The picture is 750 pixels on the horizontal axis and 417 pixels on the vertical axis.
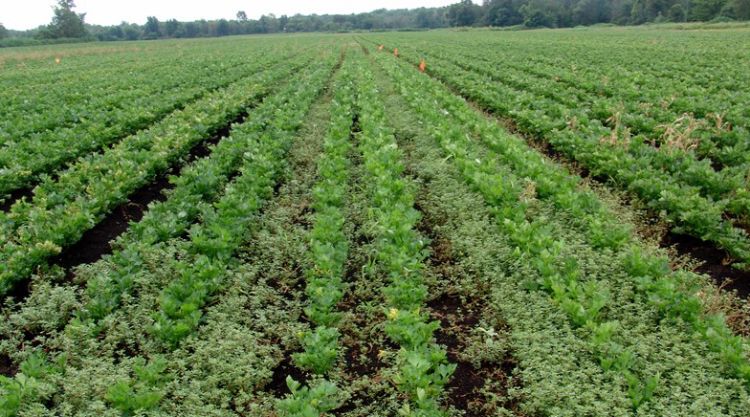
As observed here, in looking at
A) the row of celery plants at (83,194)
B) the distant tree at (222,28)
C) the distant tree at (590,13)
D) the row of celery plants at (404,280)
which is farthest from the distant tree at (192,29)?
the row of celery plants at (404,280)

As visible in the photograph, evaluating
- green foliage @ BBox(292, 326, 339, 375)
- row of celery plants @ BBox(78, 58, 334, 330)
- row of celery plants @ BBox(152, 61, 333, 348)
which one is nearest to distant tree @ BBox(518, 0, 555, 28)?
row of celery plants @ BBox(78, 58, 334, 330)

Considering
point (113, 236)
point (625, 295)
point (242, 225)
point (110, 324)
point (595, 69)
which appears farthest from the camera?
point (595, 69)

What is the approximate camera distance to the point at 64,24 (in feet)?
273

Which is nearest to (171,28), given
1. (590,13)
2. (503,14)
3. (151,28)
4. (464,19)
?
(151,28)

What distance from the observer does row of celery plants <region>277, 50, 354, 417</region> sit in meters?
3.47

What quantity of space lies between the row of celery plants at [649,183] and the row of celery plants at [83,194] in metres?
7.07

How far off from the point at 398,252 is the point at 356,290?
Result: 66 cm

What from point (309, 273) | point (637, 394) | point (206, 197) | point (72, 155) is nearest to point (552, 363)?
point (637, 394)

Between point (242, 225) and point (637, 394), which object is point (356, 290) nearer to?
point (242, 225)

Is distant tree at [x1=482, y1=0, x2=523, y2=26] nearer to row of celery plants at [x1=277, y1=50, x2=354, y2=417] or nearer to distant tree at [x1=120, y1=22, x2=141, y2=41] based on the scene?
distant tree at [x1=120, y1=22, x2=141, y2=41]

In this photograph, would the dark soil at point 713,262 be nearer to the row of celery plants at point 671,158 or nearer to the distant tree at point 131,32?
the row of celery plants at point 671,158

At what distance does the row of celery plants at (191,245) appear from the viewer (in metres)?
3.54

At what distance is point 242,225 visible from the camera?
600 centimetres

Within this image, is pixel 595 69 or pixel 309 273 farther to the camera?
pixel 595 69
